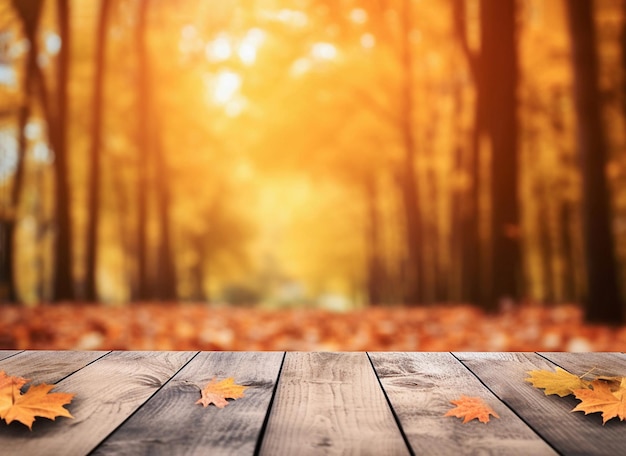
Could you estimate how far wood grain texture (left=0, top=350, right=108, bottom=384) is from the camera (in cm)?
210

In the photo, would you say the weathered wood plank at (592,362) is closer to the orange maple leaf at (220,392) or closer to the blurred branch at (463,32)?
the orange maple leaf at (220,392)

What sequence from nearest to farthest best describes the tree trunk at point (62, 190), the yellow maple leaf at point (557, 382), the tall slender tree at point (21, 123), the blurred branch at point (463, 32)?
the yellow maple leaf at point (557, 382) < the tall slender tree at point (21, 123) < the tree trunk at point (62, 190) < the blurred branch at point (463, 32)

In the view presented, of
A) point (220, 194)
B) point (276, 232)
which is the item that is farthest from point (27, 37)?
point (276, 232)

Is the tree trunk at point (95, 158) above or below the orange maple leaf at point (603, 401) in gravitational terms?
above

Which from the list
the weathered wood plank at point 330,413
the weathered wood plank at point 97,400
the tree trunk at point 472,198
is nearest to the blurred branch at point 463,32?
the tree trunk at point 472,198

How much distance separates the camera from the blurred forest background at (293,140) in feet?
14.8

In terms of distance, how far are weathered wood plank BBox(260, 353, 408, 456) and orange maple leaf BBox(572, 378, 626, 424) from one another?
568 mm

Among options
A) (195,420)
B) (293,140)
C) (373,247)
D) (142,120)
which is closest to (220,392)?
(195,420)

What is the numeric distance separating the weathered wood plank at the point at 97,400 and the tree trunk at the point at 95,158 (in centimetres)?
385

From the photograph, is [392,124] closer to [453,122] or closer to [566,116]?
[453,122]

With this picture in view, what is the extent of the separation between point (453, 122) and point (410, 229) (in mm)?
1494

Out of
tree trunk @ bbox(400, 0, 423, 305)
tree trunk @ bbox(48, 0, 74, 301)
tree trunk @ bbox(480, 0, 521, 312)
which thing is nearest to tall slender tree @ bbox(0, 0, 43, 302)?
tree trunk @ bbox(48, 0, 74, 301)

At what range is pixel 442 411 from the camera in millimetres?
1680

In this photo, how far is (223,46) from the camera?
16.0 feet
